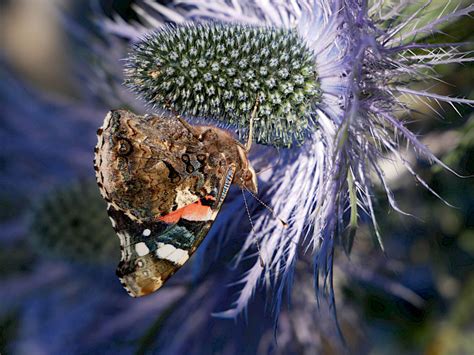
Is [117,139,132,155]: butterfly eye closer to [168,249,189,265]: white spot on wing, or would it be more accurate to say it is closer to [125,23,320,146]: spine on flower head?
[125,23,320,146]: spine on flower head

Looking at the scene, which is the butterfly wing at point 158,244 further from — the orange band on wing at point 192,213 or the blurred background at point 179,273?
the blurred background at point 179,273

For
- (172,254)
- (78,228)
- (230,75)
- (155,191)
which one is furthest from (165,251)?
(78,228)

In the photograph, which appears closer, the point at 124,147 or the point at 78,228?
the point at 124,147

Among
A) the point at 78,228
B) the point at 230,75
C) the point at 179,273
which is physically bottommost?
the point at 179,273

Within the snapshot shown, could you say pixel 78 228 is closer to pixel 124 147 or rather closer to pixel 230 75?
pixel 124 147

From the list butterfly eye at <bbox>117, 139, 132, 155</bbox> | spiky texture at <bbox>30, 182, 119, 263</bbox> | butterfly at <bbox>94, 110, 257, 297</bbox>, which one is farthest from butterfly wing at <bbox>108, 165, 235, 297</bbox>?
spiky texture at <bbox>30, 182, 119, 263</bbox>

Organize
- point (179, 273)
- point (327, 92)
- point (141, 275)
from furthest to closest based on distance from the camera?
point (179, 273) → point (327, 92) → point (141, 275)

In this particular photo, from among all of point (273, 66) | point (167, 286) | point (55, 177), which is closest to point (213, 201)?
point (273, 66)
